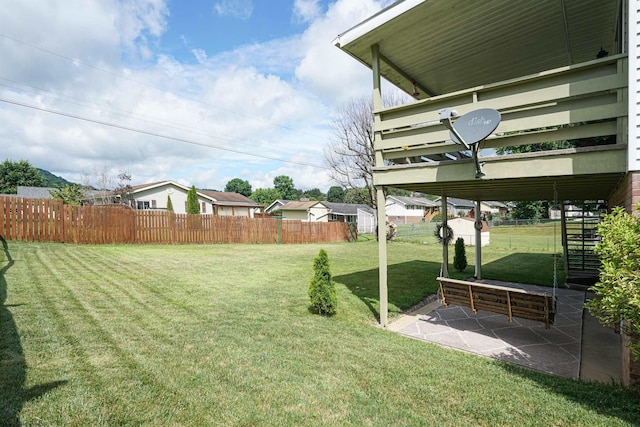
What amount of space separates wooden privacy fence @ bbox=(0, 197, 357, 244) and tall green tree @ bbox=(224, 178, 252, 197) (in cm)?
8113

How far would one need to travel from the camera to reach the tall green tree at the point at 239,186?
9988 centimetres

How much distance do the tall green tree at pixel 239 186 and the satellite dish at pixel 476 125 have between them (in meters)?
98.4

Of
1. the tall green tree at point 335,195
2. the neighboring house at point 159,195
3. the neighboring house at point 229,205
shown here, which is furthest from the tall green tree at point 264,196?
the neighboring house at point 159,195

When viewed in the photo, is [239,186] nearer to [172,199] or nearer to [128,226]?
[172,199]

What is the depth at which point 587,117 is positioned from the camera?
3.56 meters

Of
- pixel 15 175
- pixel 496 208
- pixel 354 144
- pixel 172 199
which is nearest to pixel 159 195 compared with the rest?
pixel 172 199

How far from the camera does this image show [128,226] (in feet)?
47.5

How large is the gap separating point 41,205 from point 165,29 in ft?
33.9

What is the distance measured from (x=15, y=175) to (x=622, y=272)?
209ft

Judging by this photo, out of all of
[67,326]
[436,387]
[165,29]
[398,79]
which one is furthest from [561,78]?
[165,29]

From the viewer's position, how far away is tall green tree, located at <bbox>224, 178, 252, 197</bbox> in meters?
99.9

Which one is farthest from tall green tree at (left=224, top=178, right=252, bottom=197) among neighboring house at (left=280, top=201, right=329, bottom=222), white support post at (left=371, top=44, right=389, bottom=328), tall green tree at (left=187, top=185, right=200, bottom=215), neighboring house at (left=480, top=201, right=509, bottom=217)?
white support post at (left=371, top=44, right=389, bottom=328)

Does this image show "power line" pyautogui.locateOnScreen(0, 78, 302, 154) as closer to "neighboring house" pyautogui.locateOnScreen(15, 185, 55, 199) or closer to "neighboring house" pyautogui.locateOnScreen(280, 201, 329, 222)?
"neighboring house" pyautogui.locateOnScreen(280, 201, 329, 222)

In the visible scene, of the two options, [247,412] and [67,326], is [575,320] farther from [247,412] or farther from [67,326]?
[67,326]
